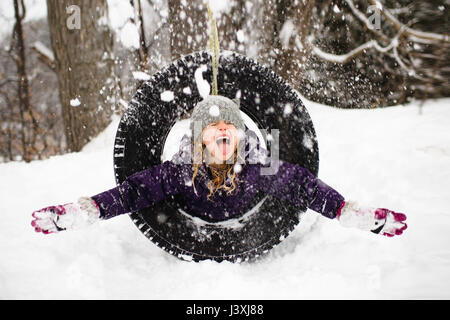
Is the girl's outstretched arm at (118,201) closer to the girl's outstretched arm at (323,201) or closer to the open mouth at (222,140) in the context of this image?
the open mouth at (222,140)

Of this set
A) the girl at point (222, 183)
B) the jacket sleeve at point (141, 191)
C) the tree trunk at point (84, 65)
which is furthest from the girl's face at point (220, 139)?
the tree trunk at point (84, 65)

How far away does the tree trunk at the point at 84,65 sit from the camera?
11.2 ft

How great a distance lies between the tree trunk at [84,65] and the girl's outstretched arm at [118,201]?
2389 mm

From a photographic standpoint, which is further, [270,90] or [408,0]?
[408,0]

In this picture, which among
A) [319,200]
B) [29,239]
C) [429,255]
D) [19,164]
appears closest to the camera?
[429,255]

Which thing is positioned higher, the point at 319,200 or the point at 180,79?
the point at 180,79

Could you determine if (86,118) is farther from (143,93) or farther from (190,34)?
(143,93)

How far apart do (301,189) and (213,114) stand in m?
0.57

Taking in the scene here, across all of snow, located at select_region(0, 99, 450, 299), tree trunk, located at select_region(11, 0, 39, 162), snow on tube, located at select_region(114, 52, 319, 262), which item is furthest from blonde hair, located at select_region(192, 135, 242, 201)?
tree trunk, located at select_region(11, 0, 39, 162)

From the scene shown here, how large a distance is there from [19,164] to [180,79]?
93.1 inches

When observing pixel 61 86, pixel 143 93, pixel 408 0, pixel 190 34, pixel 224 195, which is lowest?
pixel 224 195

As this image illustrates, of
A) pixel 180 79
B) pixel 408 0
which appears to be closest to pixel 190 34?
pixel 180 79

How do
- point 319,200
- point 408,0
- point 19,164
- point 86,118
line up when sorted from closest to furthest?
point 319,200
point 19,164
point 86,118
point 408,0

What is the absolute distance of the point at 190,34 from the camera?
3.35 m
